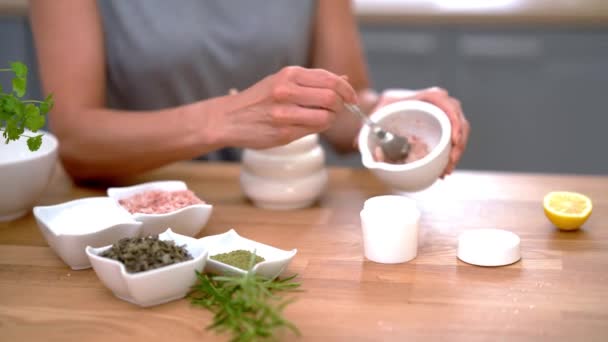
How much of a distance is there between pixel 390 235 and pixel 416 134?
1.39 feet

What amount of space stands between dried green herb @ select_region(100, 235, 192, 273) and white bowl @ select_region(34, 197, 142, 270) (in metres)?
0.09

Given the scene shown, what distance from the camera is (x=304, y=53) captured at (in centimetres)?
217

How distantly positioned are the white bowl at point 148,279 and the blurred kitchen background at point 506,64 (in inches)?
80.9

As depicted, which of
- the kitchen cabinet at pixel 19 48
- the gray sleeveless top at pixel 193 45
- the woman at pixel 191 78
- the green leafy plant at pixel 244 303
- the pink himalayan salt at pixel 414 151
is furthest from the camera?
the kitchen cabinet at pixel 19 48

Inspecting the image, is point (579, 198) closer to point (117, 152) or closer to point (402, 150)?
point (402, 150)

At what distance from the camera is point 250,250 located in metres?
1.23

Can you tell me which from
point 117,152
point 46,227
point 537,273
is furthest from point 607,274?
point 117,152

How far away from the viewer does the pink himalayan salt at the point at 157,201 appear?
4.39 feet

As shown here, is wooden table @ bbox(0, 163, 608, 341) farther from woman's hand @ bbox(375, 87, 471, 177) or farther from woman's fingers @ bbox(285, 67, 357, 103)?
woman's fingers @ bbox(285, 67, 357, 103)

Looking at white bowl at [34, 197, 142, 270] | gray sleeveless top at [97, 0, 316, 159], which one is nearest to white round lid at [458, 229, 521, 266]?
white bowl at [34, 197, 142, 270]

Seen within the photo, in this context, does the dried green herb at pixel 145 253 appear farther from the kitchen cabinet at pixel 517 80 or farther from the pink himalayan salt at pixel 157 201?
the kitchen cabinet at pixel 517 80

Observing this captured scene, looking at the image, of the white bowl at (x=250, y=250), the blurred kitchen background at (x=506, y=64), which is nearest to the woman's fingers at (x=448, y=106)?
the white bowl at (x=250, y=250)

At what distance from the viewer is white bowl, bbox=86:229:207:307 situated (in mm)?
1041

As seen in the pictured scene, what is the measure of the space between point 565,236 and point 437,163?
27 centimetres
